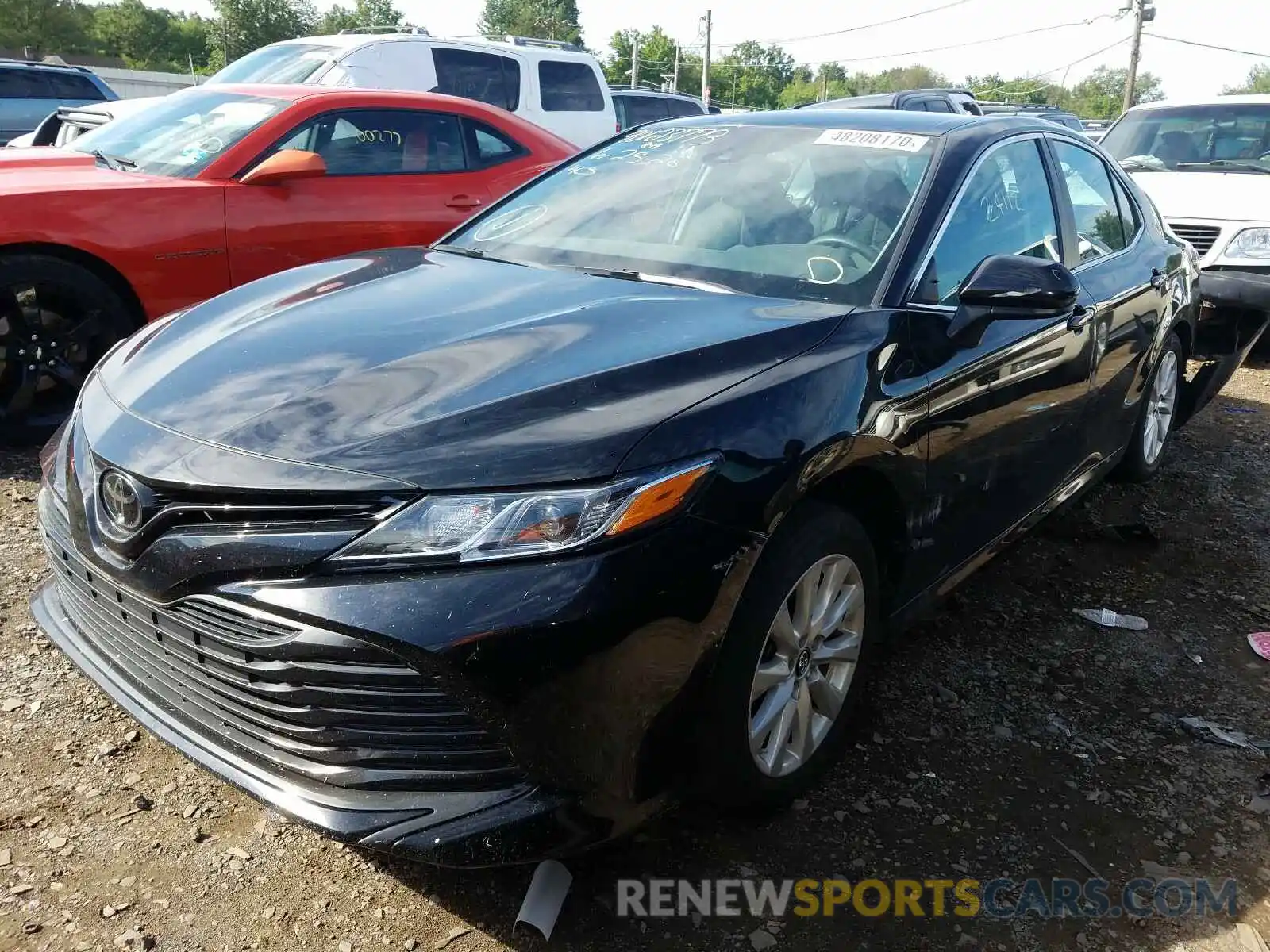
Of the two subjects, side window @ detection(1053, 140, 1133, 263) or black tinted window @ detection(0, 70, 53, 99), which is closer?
side window @ detection(1053, 140, 1133, 263)

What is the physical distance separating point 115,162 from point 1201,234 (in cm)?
717

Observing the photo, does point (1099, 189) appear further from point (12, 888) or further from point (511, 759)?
point (12, 888)

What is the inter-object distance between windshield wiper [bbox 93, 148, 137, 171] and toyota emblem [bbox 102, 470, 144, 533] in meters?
3.70

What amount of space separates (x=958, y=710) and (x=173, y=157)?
14.8ft

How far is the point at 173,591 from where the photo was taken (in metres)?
1.91

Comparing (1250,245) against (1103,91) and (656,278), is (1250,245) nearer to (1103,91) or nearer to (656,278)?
(656,278)

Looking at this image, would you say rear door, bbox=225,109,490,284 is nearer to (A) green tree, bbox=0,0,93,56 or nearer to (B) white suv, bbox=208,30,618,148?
(B) white suv, bbox=208,30,618,148

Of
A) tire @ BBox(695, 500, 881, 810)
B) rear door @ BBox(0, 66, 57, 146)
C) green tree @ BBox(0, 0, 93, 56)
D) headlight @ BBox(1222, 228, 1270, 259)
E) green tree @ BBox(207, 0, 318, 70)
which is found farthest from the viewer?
green tree @ BBox(207, 0, 318, 70)

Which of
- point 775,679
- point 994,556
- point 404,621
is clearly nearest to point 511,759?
point 404,621

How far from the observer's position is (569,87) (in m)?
10.6

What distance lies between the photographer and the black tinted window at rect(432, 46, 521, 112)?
30.9ft

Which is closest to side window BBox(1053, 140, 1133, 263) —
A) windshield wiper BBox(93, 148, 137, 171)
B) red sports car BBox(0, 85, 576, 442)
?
red sports car BBox(0, 85, 576, 442)

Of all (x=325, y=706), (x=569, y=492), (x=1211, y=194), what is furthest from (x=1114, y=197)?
(x=1211, y=194)

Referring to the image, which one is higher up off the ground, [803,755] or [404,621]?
[404,621]
